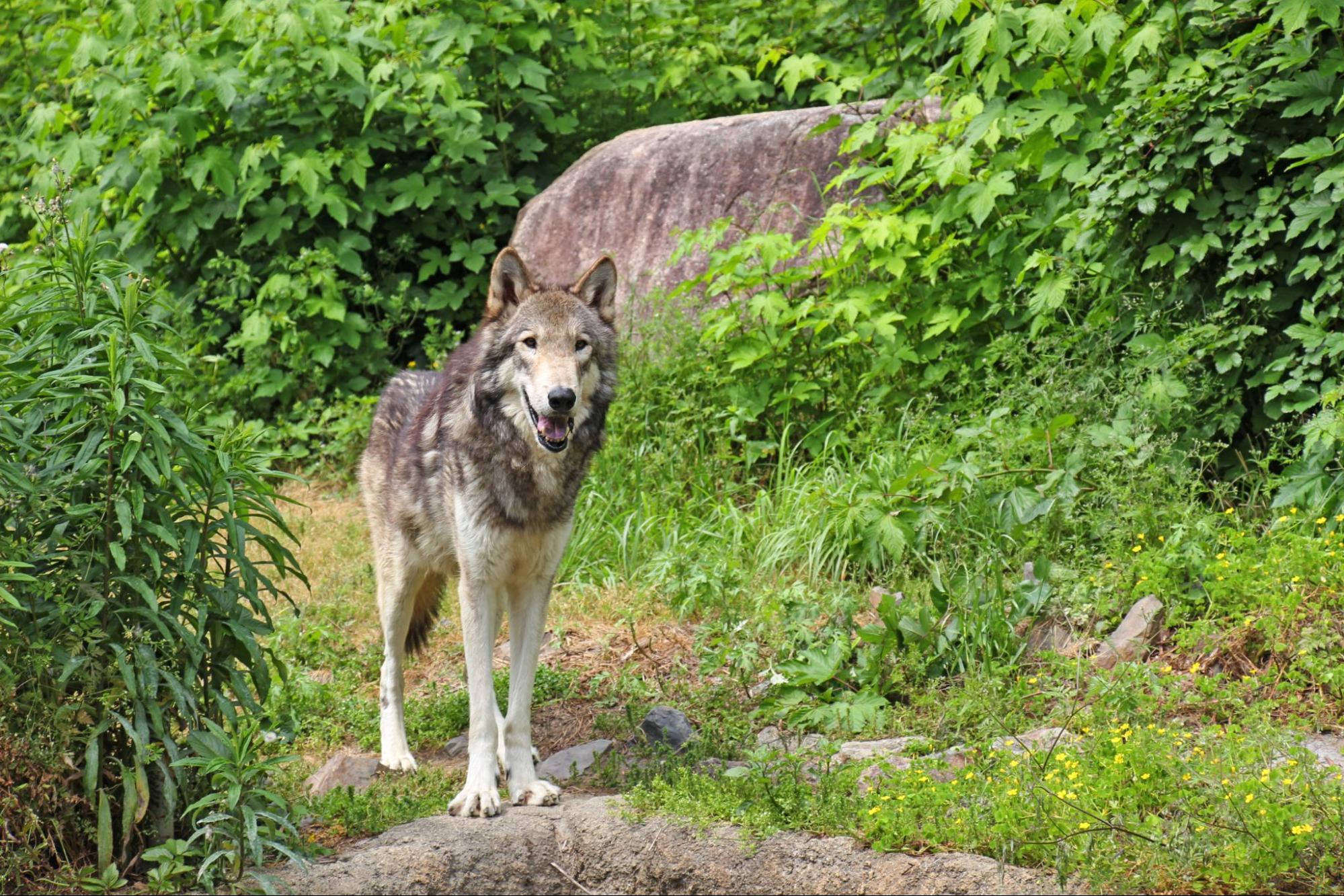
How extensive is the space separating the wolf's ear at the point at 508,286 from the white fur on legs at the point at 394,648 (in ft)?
4.42

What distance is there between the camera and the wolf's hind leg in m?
6.00

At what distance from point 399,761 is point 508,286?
2.18 meters

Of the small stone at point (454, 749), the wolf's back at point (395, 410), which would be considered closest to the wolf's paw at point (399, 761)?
the small stone at point (454, 749)

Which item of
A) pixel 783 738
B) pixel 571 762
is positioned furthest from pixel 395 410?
pixel 783 738

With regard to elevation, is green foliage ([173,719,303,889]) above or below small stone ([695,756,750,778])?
above

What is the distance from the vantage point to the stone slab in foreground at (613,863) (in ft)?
14.2

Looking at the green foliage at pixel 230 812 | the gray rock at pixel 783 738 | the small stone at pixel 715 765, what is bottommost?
the gray rock at pixel 783 738

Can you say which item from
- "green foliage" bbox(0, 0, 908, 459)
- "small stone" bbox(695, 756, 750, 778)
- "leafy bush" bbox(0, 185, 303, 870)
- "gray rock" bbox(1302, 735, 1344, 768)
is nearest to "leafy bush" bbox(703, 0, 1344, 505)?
"gray rock" bbox(1302, 735, 1344, 768)

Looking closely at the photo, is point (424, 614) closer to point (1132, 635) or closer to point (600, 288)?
point (600, 288)

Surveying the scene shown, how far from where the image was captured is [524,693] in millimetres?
5504

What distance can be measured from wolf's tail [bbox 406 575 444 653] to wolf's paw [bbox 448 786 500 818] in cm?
145

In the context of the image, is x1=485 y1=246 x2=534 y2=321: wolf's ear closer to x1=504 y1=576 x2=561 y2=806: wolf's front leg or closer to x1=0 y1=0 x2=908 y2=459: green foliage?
x1=504 y1=576 x2=561 y2=806: wolf's front leg

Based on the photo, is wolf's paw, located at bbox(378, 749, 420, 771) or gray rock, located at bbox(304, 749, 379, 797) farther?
wolf's paw, located at bbox(378, 749, 420, 771)

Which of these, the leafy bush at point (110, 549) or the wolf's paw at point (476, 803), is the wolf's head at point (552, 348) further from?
the wolf's paw at point (476, 803)
